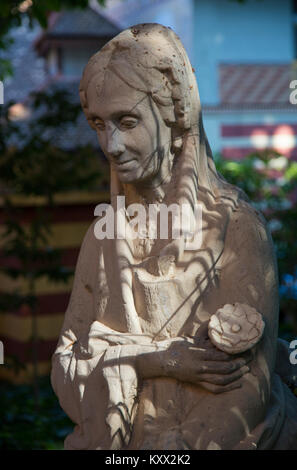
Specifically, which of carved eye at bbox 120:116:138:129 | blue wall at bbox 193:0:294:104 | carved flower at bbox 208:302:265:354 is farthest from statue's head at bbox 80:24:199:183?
blue wall at bbox 193:0:294:104

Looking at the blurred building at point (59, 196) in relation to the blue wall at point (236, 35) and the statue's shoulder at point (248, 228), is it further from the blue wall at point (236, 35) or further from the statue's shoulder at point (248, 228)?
the statue's shoulder at point (248, 228)

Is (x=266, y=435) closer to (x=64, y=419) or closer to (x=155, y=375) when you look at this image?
(x=155, y=375)

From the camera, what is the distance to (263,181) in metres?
8.47

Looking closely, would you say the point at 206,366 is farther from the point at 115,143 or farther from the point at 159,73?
the point at 159,73

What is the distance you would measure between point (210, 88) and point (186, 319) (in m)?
10.2

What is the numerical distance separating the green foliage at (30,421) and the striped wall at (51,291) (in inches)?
25.6

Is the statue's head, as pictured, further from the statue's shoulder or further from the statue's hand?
the statue's hand

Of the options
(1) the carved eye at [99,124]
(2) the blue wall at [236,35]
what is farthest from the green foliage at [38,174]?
(2) the blue wall at [236,35]

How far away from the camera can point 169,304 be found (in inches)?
114

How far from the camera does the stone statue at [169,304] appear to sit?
107 inches

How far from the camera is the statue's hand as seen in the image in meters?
2.69

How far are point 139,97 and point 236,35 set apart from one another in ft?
35.0

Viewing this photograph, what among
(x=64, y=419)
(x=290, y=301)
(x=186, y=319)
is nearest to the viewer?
(x=186, y=319)

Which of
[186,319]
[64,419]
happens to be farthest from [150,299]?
[64,419]
